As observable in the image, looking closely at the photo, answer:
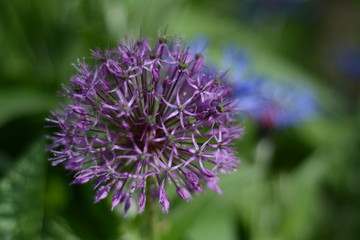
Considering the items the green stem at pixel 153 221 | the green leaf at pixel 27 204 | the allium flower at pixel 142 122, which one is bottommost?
the green leaf at pixel 27 204

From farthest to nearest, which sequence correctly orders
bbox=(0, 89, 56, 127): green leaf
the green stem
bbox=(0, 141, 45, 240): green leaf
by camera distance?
bbox=(0, 89, 56, 127): green leaf < bbox=(0, 141, 45, 240): green leaf < the green stem

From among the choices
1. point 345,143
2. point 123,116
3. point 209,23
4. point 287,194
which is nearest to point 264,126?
point 287,194

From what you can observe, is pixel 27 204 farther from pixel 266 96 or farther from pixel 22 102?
pixel 266 96

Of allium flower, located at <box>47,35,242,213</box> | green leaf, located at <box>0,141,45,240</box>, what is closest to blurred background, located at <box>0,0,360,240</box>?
green leaf, located at <box>0,141,45,240</box>

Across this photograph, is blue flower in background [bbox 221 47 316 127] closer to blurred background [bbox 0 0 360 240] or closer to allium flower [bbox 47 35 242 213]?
blurred background [bbox 0 0 360 240]

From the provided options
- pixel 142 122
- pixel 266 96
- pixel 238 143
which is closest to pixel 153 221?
pixel 142 122

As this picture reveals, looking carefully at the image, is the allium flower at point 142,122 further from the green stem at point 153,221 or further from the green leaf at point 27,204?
the green leaf at point 27,204

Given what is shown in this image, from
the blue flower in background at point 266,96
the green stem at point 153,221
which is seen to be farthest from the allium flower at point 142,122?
the blue flower in background at point 266,96
